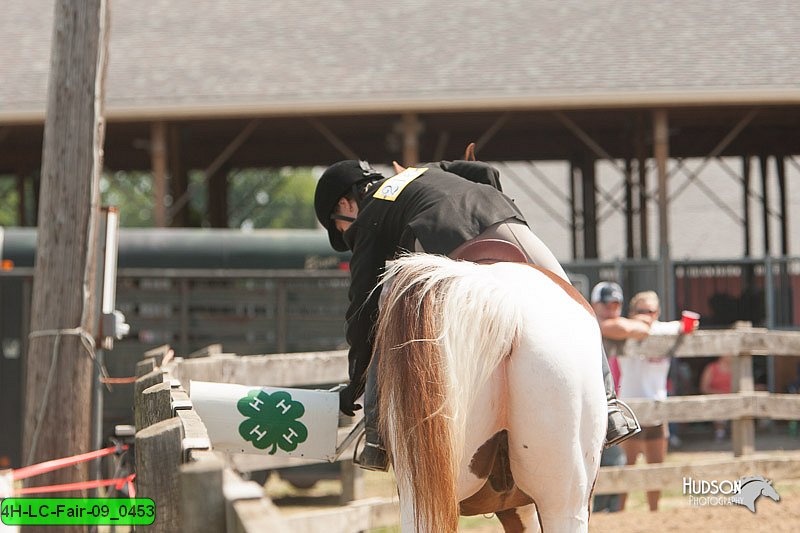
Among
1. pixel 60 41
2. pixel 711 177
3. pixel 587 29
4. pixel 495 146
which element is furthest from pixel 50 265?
pixel 711 177

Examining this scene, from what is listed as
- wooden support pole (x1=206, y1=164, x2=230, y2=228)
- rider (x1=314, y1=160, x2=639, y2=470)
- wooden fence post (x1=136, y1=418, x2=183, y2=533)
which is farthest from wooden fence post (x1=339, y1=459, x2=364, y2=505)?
wooden support pole (x1=206, y1=164, x2=230, y2=228)

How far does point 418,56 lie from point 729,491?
1079 centimetres

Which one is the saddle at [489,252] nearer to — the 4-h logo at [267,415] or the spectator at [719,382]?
the 4-h logo at [267,415]

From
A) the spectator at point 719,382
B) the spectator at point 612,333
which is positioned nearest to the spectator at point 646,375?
the spectator at point 612,333

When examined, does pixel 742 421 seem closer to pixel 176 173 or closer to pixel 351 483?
pixel 351 483

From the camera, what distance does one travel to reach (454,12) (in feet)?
62.0

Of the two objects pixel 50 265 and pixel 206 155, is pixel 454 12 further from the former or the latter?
pixel 50 265

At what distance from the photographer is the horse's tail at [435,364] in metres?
3.02

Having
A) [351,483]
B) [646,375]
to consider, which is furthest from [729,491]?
[351,483]

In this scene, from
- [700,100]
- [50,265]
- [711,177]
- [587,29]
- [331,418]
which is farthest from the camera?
[711,177]

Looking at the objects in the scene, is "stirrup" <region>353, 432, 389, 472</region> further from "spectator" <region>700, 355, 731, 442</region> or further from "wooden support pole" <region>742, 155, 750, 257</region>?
"wooden support pole" <region>742, 155, 750, 257</region>

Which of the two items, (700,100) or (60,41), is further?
(700,100)

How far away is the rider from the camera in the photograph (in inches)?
141

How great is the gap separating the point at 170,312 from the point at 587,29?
10398mm
